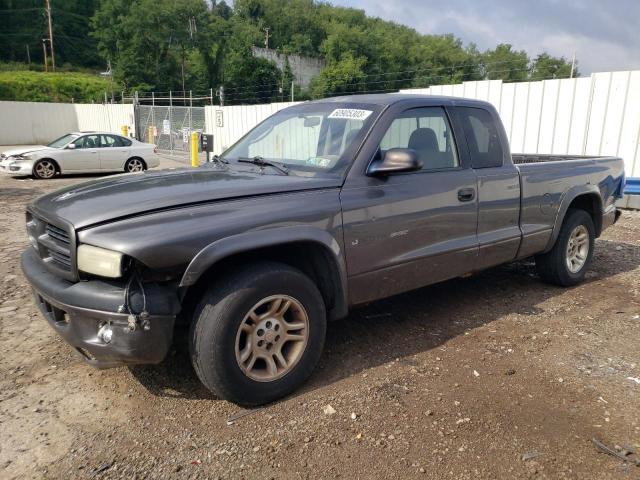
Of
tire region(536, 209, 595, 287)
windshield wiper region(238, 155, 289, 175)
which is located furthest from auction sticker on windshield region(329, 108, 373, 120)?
tire region(536, 209, 595, 287)

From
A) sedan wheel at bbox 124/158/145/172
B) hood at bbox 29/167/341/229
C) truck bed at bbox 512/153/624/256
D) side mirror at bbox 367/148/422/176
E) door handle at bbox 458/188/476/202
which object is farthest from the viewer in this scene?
sedan wheel at bbox 124/158/145/172

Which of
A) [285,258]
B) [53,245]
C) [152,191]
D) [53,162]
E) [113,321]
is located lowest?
[53,162]

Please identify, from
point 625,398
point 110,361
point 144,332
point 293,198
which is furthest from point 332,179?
point 625,398

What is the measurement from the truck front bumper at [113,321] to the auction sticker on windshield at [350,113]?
74.2 inches

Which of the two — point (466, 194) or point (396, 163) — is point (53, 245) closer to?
point (396, 163)

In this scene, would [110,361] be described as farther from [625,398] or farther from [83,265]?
[625,398]

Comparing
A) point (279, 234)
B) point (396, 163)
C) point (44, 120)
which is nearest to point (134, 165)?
point (396, 163)

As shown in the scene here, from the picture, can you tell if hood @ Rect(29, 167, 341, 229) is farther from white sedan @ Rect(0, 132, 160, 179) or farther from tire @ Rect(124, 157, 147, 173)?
tire @ Rect(124, 157, 147, 173)

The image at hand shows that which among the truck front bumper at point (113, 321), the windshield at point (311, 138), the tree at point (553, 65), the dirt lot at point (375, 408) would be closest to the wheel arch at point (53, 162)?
the dirt lot at point (375, 408)

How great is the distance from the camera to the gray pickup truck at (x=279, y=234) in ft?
8.79

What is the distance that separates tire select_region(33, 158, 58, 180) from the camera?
47.2 feet

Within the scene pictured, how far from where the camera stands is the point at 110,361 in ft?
8.98

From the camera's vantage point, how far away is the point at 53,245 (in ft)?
9.73

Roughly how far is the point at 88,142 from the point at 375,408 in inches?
576
